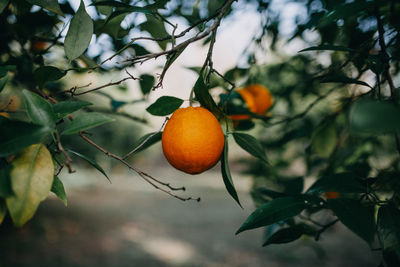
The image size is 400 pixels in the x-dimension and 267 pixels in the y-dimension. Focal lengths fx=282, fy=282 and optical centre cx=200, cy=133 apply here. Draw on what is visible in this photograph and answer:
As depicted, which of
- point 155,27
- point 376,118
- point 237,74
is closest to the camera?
point 376,118

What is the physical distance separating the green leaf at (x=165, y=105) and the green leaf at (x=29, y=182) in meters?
0.18

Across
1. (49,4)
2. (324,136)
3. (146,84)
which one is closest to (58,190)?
(49,4)

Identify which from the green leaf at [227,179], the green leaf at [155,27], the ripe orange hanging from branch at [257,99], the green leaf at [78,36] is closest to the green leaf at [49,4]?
the green leaf at [78,36]

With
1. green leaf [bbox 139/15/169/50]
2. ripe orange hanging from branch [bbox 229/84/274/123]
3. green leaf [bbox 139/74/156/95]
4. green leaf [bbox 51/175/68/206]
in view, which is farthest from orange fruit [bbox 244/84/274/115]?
green leaf [bbox 51/175/68/206]

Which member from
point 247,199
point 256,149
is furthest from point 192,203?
point 256,149

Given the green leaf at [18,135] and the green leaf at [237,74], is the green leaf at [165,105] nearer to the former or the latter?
the green leaf at [18,135]

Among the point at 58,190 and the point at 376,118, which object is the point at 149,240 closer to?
the point at 58,190

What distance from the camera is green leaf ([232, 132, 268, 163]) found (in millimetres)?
518

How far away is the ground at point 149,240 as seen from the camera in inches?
128

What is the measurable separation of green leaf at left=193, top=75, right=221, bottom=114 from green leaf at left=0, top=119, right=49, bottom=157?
0.23 metres

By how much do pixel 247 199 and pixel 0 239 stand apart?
4.39 meters

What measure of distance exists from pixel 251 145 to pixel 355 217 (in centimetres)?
20

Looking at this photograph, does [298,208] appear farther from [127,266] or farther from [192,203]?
Answer: [192,203]

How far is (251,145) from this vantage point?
1.72 feet
